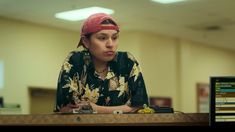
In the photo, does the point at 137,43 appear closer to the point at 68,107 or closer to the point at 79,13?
the point at 79,13

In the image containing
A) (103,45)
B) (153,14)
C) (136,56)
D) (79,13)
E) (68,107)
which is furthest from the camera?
(136,56)

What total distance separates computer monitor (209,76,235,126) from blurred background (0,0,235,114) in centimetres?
532

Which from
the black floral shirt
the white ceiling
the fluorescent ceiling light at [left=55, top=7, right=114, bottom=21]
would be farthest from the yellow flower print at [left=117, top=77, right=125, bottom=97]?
the fluorescent ceiling light at [left=55, top=7, right=114, bottom=21]

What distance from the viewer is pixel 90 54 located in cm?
172

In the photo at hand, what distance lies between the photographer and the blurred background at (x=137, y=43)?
7.02 m

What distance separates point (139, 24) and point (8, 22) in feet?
7.38

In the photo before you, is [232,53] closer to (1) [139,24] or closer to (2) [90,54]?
(1) [139,24]

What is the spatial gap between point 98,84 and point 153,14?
5.89 meters

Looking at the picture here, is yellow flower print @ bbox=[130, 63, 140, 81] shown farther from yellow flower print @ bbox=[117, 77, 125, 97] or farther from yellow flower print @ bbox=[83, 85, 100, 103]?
yellow flower print @ bbox=[83, 85, 100, 103]

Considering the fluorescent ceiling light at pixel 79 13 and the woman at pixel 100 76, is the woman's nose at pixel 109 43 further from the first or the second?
the fluorescent ceiling light at pixel 79 13

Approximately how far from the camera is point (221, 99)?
125cm

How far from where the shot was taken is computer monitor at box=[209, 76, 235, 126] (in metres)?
1.24

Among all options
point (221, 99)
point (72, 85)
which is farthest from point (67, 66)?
point (221, 99)

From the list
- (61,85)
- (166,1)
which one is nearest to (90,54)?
(61,85)
